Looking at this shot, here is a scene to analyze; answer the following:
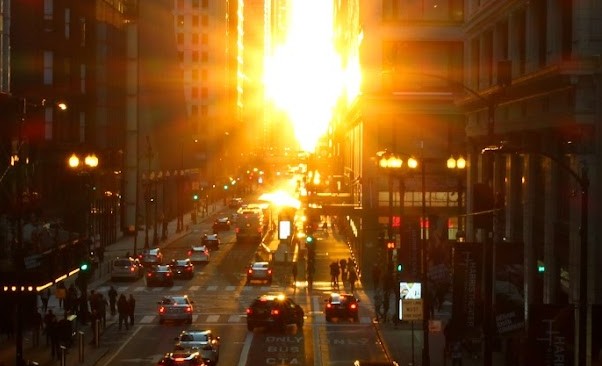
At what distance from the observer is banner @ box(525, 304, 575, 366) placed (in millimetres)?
26719

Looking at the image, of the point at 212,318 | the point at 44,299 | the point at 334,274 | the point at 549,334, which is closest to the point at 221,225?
the point at 334,274

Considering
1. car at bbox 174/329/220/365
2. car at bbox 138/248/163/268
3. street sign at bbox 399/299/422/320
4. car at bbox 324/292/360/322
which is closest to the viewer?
car at bbox 174/329/220/365

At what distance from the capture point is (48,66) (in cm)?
9125

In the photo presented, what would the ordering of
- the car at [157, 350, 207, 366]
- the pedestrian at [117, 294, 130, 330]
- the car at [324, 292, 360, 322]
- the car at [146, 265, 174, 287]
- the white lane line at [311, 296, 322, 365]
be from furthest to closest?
the car at [146, 265, 174, 287]
the car at [324, 292, 360, 322]
the pedestrian at [117, 294, 130, 330]
the white lane line at [311, 296, 322, 365]
the car at [157, 350, 207, 366]

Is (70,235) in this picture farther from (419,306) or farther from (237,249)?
(237,249)

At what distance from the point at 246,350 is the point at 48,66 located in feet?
161

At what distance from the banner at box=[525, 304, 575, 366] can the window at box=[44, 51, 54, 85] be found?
6867 centimetres

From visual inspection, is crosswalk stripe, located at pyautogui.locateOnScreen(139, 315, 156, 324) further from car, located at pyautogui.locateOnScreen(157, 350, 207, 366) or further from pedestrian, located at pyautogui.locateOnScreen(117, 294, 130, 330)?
car, located at pyautogui.locateOnScreen(157, 350, 207, 366)

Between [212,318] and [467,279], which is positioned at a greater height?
[467,279]

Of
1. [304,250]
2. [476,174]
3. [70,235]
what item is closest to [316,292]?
[70,235]

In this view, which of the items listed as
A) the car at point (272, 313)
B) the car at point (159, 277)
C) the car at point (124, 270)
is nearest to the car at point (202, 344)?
the car at point (272, 313)

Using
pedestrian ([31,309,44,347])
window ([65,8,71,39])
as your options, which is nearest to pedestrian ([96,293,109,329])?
pedestrian ([31,309,44,347])

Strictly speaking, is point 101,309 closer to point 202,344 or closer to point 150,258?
point 202,344

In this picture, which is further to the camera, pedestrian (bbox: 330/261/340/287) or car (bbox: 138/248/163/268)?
car (bbox: 138/248/163/268)
